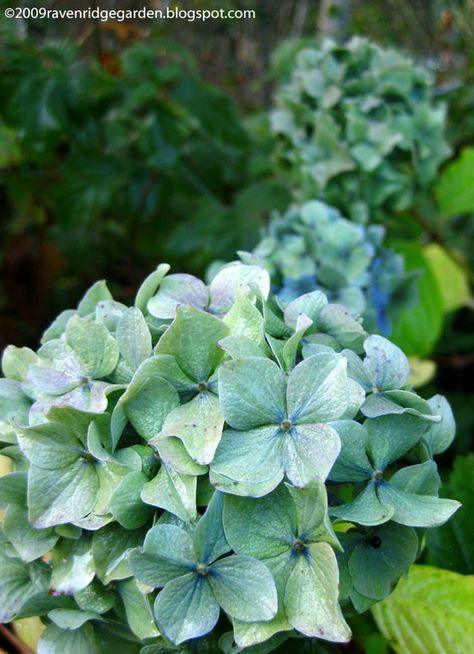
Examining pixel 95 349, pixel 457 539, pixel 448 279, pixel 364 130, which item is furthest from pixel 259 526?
pixel 448 279

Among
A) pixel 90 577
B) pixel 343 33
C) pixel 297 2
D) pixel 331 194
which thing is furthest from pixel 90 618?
pixel 297 2

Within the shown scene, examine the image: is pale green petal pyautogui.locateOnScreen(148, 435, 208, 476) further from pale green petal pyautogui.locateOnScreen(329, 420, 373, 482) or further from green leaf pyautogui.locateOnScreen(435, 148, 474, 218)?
green leaf pyautogui.locateOnScreen(435, 148, 474, 218)

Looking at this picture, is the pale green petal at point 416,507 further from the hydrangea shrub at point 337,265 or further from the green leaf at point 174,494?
the hydrangea shrub at point 337,265

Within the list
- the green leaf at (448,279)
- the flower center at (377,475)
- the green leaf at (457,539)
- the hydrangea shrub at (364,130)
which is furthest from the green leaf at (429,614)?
the green leaf at (448,279)

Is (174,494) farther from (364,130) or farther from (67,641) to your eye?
(364,130)

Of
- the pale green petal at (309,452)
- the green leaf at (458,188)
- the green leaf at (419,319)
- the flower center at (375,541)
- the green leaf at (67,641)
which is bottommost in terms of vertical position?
the green leaf at (419,319)

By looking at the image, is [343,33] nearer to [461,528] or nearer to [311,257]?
[311,257]

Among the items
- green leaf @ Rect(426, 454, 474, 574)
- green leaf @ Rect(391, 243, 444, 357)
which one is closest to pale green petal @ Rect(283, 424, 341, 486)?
green leaf @ Rect(426, 454, 474, 574)

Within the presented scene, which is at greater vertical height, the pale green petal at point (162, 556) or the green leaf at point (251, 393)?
the green leaf at point (251, 393)
